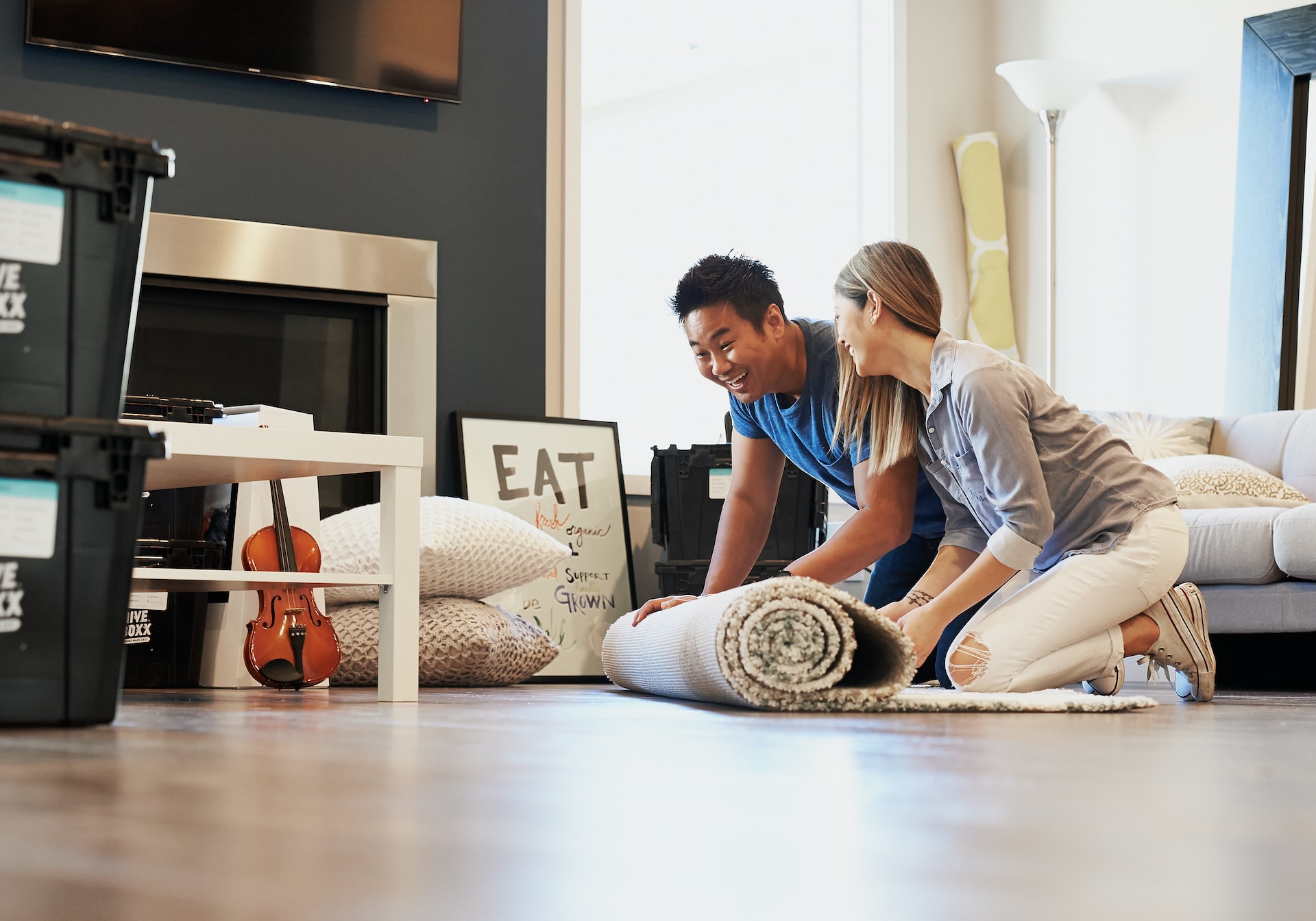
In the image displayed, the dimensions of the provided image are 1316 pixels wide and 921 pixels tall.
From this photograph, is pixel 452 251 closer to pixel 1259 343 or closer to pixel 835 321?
pixel 835 321

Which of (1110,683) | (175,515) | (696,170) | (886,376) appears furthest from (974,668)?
(696,170)

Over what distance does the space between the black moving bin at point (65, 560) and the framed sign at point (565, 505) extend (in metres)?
2.53

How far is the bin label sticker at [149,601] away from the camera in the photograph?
9.29ft

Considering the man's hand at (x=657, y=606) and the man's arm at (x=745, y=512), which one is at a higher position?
the man's arm at (x=745, y=512)

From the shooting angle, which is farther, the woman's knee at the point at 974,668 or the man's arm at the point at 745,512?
the man's arm at the point at 745,512

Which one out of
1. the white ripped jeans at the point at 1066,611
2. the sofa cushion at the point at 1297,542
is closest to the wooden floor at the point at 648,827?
the white ripped jeans at the point at 1066,611

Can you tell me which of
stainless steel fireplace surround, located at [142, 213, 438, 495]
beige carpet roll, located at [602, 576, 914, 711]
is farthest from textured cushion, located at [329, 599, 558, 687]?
beige carpet roll, located at [602, 576, 914, 711]

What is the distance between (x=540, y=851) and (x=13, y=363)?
96 centimetres

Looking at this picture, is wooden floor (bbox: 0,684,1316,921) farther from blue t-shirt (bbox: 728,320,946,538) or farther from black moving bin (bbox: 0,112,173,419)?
blue t-shirt (bbox: 728,320,946,538)

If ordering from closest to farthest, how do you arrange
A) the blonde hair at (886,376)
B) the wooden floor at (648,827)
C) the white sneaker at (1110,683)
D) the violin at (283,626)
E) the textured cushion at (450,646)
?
the wooden floor at (648,827), the blonde hair at (886,376), the white sneaker at (1110,683), the violin at (283,626), the textured cushion at (450,646)

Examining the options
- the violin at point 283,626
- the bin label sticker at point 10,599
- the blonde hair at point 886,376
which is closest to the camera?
the bin label sticker at point 10,599

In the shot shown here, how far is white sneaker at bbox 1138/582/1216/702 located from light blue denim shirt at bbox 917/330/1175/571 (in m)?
0.19

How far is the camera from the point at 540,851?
57 cm

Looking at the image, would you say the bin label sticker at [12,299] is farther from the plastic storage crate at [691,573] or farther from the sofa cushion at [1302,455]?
the sofa cushion at [1302,455]
